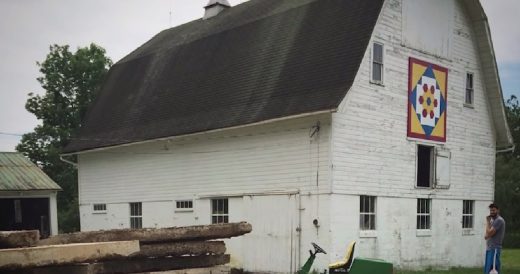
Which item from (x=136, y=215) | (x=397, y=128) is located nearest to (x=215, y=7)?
(x=136, y=215)

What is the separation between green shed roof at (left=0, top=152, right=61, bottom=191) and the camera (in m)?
22.8

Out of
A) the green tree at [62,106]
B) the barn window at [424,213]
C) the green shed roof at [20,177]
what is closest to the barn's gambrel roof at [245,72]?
the green shed roof at [20,177]

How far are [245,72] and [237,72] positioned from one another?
43 centimetres

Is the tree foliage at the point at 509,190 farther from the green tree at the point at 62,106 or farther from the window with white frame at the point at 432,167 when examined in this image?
the green tree at the point at 62,106

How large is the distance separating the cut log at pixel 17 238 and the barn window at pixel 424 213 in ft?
43.4

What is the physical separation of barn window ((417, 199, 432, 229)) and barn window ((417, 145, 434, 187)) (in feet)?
1.77

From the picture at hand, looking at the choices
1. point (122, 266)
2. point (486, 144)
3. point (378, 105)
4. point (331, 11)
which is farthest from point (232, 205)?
point (122, 266)

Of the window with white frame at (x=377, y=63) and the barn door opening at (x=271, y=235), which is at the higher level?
the window with white frame at (x=377, y=63)

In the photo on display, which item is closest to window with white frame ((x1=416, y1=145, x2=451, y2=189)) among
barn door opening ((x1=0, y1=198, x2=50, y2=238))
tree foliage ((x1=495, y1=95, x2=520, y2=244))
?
barn door opening ((x1=0, y1=198, x2=50, y2=238))

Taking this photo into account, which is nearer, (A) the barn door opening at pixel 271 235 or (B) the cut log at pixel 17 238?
(B) the cut log at pixel 17 238

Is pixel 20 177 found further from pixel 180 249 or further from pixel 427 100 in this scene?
pixel 180 249

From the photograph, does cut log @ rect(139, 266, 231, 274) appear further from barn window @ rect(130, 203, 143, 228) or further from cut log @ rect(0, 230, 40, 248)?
barn window @ rect(130, 203, 143, 228)

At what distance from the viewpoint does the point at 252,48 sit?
1833 centimetres

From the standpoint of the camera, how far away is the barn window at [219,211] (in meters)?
17.5
